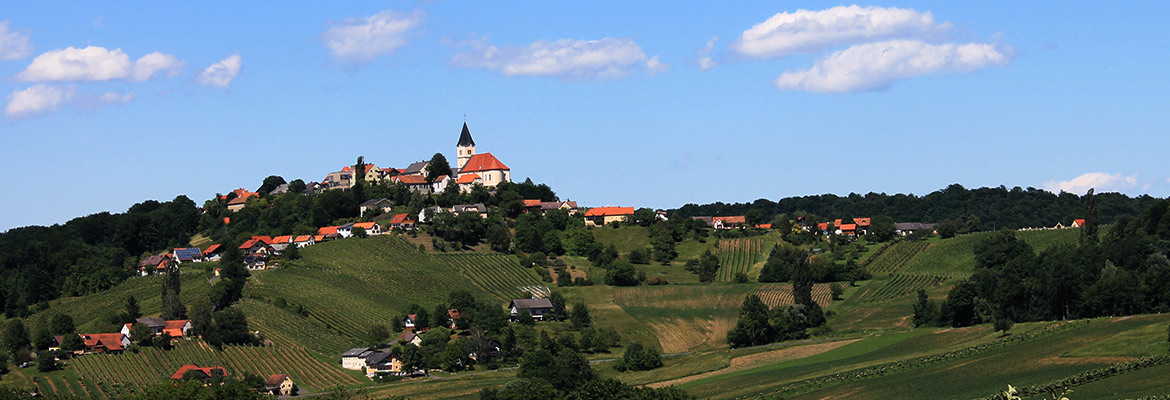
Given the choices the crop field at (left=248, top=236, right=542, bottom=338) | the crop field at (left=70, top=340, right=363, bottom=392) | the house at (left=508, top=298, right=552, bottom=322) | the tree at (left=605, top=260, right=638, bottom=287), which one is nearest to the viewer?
the crop field at (left=70, top=340, right=363, bottom=392)

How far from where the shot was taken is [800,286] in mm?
104062

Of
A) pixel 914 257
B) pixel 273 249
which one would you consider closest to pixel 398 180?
pixel 273 249

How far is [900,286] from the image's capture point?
113000 millimetres

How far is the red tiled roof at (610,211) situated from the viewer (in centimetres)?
15250

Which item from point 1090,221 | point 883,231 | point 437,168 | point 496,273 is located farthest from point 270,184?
point 1090,221

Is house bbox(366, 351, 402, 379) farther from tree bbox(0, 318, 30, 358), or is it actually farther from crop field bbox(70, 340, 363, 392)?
tree bbox(0, 318, 30, 358)

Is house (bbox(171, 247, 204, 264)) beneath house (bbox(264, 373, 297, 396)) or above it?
above

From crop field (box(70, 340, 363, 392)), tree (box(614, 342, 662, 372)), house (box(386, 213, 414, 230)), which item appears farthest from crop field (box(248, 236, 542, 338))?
tree (box(614, 342, 662, 372))

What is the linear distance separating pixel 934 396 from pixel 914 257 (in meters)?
72.6

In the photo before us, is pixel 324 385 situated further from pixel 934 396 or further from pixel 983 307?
pixel 983 307

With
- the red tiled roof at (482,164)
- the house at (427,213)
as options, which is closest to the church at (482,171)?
the red tiled roof at (482,164)

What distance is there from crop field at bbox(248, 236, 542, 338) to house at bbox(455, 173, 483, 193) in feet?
83.1

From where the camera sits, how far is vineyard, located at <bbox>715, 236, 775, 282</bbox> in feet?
425

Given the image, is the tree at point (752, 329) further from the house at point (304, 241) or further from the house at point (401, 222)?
the house at point (304, 241)
